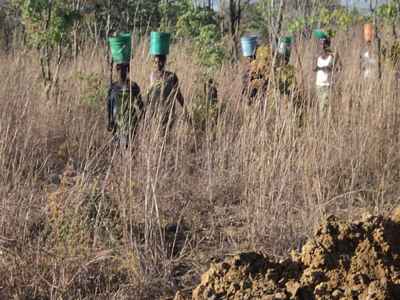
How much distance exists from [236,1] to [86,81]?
3.90 meters

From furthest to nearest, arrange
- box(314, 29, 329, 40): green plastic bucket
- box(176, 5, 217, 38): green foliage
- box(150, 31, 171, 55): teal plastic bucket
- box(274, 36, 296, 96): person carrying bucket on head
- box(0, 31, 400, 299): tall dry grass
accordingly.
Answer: box(314, 29, 329, 40): green plastic bucket → box(176, 5, 217, 38): green foliage → box(150, 31, 171, 55): teal plastic bucket → box(274, 36, 296, 96): person carrying bucket on head → box(0, 31, 400, 299): tall dry grass

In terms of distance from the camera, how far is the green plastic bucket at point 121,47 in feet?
13.9

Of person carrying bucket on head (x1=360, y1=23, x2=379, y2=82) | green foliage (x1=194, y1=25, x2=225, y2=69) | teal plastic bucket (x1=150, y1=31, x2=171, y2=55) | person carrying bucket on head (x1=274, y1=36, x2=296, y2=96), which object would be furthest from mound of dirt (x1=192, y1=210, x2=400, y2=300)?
green foliage (x1=194, y1=25, x2=225, y2=69)

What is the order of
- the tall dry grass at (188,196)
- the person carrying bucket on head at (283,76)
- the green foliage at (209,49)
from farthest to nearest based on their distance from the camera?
the green foliage at (209,49) < the person carrying bucket on head at (283,76) < the tall dry grass at (188,196)

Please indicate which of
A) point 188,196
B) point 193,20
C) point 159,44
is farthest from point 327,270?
point 193,20

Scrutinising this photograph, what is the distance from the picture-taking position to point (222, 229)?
311 centimetres

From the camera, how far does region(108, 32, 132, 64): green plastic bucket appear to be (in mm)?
4246

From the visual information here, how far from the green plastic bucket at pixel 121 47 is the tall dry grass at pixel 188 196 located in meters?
0.69

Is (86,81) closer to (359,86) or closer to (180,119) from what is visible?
(180,119)

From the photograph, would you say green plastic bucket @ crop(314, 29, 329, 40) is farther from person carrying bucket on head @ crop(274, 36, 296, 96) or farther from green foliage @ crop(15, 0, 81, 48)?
person carrying bucket on head @ crop(274, 36, 296, 96)

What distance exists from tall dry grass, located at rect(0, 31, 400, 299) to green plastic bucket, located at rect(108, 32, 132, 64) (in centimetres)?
69

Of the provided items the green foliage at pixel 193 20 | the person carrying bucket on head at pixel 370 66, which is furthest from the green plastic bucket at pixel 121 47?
the person carrying bucket on head at pixel 370 66

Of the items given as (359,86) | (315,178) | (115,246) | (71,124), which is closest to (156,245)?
(115,246)

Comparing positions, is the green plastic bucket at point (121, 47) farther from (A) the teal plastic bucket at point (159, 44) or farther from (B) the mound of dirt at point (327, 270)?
(B) the mound of dirt at point (327, 270)
